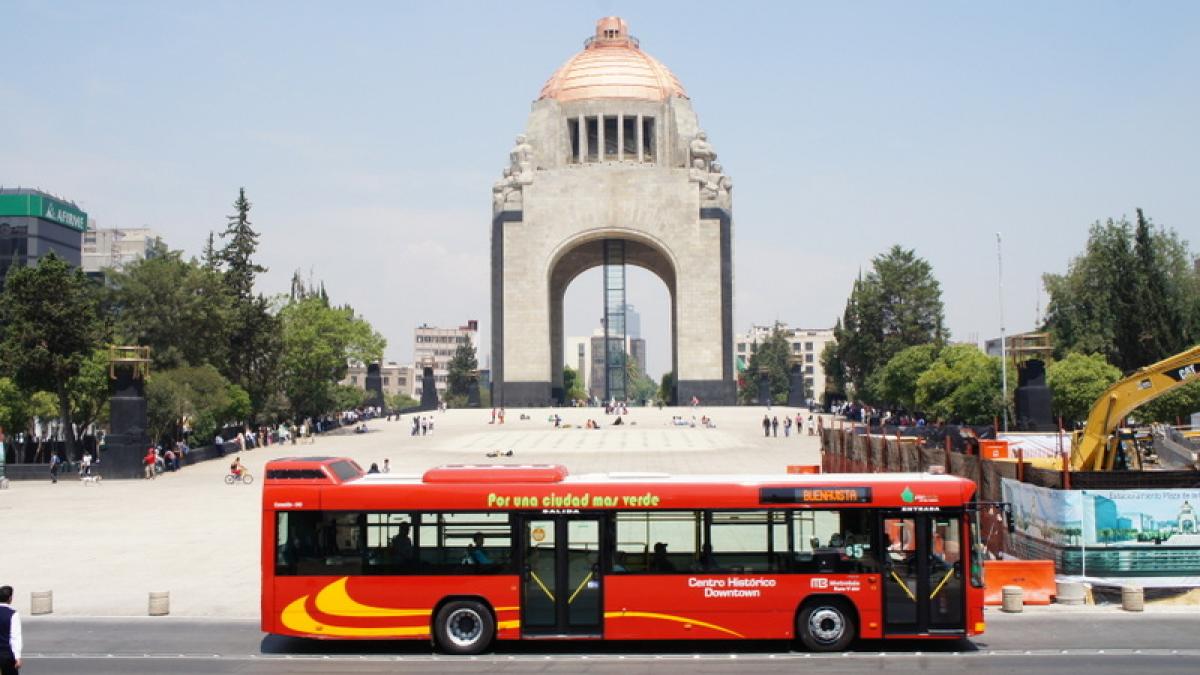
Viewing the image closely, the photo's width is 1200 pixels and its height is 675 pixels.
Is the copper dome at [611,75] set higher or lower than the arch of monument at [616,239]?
higher

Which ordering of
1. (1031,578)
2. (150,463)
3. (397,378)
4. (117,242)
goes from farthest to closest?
1. (397,378)
2. (117,242)
3. (150,463)
4. (1031,578)

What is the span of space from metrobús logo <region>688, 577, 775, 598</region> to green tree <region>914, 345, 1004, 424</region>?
37.1 meters

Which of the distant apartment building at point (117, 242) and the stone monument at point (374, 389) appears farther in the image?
the distant apartment building at point (117, 242)

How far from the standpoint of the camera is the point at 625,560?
46.8 ft

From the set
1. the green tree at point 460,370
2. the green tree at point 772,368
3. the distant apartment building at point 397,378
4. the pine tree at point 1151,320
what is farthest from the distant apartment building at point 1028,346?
the distant apartment building at point 397,378

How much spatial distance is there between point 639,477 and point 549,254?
64.7 meters

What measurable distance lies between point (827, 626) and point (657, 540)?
2206mm

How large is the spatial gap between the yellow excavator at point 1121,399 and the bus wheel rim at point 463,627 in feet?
37.2

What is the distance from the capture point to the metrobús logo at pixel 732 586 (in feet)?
46.5

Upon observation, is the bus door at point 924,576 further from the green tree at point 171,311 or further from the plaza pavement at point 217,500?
the green tree at point 171,311

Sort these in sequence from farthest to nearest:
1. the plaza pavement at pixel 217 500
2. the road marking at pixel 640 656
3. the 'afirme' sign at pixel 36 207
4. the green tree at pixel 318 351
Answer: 1. the 'afirme' sign at pixel 36 207
2. the green tree at pixel 318 351
3. the plaza pavement at pixel 217 500
4. the road marking at pixel 640 656

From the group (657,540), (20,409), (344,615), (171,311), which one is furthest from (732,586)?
(171,311)

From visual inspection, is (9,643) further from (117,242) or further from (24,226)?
(117,242)

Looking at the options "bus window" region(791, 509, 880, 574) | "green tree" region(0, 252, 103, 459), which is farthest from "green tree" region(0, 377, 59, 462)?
"bus window" region(791, 509, 880, 574)
